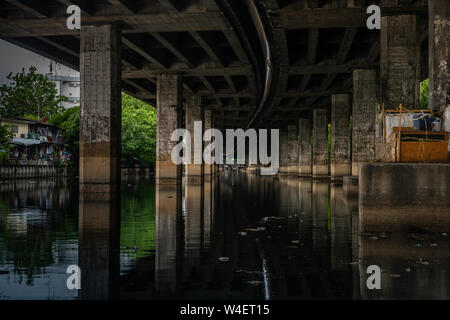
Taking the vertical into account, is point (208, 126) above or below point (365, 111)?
above

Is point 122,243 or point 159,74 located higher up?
point 159,74

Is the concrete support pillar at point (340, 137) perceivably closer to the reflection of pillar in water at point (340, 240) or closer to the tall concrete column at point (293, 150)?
the tall concrete column at point (293, 150)

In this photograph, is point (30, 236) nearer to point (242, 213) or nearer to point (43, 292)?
point (43, 292)

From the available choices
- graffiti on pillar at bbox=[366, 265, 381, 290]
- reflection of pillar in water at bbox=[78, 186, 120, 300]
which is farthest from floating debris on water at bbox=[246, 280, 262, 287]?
reflection of pillar in water at bbox=[78, 186, 120, 300]

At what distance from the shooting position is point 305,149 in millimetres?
69250

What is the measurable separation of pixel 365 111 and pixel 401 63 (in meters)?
12.2

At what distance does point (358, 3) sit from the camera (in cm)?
2266

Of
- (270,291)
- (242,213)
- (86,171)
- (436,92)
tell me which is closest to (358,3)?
(436,92)

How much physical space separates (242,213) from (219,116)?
54023 mm

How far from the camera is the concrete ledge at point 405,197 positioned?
371 inches

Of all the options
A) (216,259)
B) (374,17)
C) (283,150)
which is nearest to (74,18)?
(374,17)

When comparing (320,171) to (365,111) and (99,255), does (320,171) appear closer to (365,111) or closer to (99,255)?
(365,111)

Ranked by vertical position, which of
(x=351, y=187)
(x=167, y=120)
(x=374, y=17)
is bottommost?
(x=351, y=187)

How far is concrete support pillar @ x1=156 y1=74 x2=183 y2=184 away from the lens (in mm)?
37562
